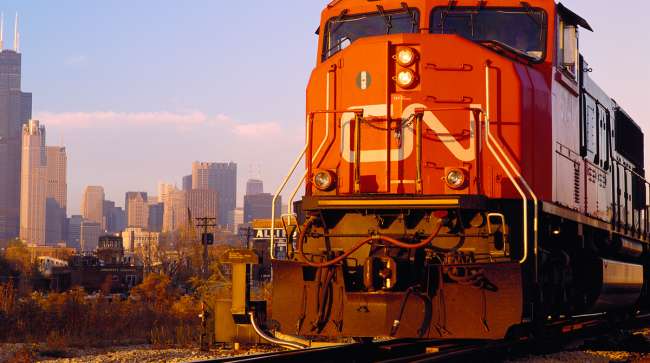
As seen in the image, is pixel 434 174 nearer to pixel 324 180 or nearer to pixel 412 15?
pixel 324 180

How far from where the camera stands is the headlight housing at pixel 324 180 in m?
11.2

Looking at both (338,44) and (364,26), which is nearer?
(364,26)

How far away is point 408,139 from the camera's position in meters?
11.2

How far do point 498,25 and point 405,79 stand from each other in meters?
1.47

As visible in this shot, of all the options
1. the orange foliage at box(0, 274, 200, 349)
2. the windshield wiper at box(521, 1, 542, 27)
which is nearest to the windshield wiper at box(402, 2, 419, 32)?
the windshield wiper at box(521, 1, 542, 27)

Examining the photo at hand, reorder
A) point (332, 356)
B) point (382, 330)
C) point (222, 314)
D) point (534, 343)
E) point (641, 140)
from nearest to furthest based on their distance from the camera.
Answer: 1. point (382, 330)
2. point (332, 356)
3. point (534, 343)
4. point (222, 314)
5. point (641, 140)

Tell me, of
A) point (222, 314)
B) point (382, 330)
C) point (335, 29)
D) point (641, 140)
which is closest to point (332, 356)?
point (382, 330)

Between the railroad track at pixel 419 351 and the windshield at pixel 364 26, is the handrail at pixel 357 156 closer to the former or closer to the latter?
the windshield at pixel 364 26

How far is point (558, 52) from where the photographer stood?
12117 mm

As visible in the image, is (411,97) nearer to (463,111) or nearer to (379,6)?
(463,111)

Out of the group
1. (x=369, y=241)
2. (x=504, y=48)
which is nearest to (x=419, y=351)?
(x=369, y=241)

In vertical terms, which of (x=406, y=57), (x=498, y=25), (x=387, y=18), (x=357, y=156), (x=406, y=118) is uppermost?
(x=387, y=18)

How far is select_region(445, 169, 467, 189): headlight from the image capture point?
10.7 meters

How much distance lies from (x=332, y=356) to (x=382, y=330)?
40.4 inches
